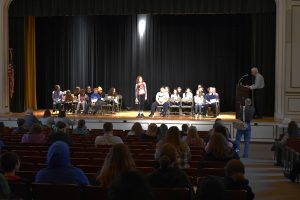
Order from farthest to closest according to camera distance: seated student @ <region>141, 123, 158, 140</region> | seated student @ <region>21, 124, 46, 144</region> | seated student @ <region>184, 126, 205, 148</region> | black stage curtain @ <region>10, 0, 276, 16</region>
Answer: black stage curtain @ <region>10, 0, 276, 16</region>, seated student @ <region>141, 123, 158, 140</region>, seated student @ <region>21, 124, 46, 144</region>, seated student @ <region>184, 126, 205, 148</region>

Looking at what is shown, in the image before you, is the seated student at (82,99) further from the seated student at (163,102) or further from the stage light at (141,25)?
the stage light at (141,25)

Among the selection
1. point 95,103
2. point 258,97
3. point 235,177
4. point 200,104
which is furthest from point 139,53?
point 235,177

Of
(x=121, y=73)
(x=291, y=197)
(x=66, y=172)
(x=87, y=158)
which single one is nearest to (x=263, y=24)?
(x=121, y=73)

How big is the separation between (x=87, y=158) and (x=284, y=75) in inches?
398

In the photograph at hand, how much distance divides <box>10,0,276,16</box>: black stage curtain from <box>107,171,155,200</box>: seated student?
45.7 feet

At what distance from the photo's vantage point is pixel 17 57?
61.5ft

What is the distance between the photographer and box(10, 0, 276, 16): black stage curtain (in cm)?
1622

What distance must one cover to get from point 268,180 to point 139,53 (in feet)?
40.8

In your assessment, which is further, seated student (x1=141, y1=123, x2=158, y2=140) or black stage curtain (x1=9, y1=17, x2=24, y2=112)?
black stage curtain (x1=9, y1=17, x2=24, y2=112)

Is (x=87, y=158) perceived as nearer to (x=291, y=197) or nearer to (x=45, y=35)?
(x=291, y=197)

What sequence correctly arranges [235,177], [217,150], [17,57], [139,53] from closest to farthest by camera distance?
[235,177], [217,150], [17,57], [139,53]

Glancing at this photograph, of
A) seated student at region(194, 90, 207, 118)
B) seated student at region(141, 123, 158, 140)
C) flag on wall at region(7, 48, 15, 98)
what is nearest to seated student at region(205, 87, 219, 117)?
A: seated student at region(194, 90, 207, 118)

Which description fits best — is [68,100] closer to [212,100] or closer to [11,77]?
[11,77]

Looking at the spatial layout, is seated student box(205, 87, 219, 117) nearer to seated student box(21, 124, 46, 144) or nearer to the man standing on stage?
the man standing on stage
